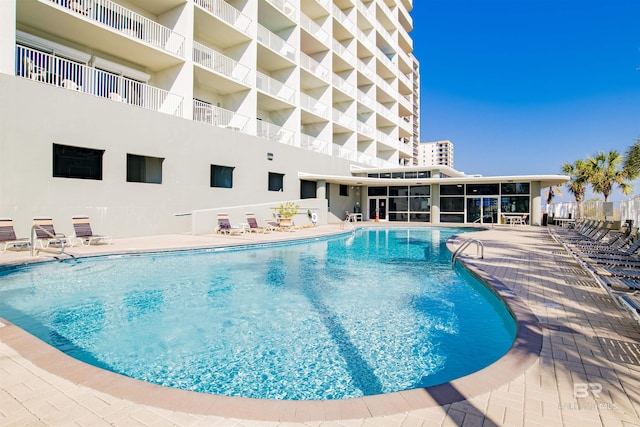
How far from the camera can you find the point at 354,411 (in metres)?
2.32

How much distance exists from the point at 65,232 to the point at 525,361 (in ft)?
41.6

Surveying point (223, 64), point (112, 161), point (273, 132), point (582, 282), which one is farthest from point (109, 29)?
point (582, 282)

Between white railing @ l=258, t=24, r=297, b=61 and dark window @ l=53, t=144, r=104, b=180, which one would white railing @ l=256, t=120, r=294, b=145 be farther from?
dark window @ l=53, t=144, r=104, b=180

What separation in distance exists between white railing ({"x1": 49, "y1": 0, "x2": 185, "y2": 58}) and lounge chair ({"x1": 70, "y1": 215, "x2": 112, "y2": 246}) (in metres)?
6.69

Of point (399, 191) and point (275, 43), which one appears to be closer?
point (275, 43)

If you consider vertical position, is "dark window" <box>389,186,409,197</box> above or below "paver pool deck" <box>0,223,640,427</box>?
above

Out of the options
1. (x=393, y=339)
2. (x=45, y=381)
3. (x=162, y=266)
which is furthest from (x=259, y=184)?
(x=45, y=381)

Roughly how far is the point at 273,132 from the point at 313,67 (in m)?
6.55

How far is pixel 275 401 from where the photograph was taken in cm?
243

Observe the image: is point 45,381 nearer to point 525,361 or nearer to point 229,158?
point 525,361

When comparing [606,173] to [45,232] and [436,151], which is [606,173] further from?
[436,151]

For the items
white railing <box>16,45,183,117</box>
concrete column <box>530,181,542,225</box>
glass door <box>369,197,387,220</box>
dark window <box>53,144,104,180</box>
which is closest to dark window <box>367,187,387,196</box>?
glass door <box>369,197,387,220</box>

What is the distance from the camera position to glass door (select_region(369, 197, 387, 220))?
2612 centimetres

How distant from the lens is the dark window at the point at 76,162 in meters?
10.9
